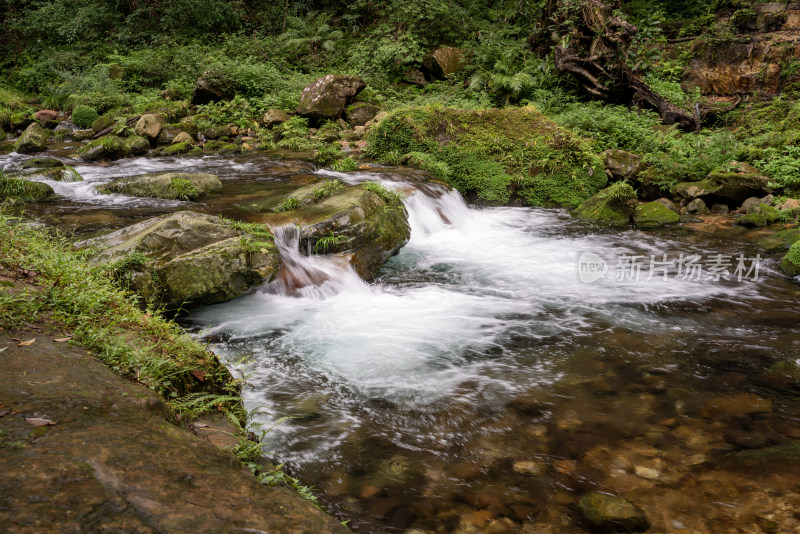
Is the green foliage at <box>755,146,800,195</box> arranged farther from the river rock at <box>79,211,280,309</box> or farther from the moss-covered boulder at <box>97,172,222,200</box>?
the moss-covered boulder at <box>97,172,222,200</box>

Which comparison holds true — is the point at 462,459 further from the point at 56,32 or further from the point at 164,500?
the point at 56,32

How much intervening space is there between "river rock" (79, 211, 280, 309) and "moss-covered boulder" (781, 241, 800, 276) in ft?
25.7

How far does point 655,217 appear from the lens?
33.3ft

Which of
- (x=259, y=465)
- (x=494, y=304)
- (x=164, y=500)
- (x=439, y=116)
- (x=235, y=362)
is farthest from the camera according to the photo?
(x=439, y=116)

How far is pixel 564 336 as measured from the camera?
18.1ft

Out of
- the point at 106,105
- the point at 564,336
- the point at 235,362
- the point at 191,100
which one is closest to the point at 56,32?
the point at 106,105

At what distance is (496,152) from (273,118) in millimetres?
7819

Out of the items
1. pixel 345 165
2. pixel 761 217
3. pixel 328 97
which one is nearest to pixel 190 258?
pixel 345 165

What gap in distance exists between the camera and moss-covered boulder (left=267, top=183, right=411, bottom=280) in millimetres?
6902

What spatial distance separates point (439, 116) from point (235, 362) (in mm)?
9597

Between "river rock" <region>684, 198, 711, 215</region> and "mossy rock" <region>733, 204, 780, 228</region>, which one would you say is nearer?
"mossy rock" <region>733, 204, 780, 228</region>

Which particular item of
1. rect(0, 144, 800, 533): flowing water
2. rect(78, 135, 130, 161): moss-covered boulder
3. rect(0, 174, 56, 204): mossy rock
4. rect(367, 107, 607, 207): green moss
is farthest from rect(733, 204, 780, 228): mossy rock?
rect(78, 135, 130, 161): moss-covered boulder

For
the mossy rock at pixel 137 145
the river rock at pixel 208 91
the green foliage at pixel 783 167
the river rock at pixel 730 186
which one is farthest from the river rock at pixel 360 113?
the green foliage at pixel 783 167

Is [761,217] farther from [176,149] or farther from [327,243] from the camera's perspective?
[176,149]
